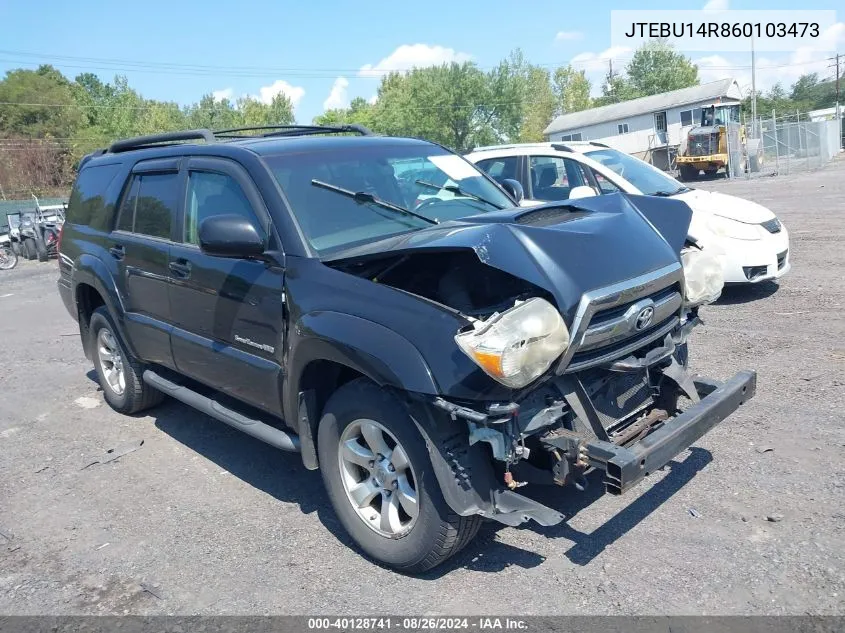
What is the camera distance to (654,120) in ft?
157

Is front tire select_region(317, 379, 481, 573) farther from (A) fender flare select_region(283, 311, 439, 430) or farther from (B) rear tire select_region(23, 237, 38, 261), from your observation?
(B) rear tire select_region(23, 237, 38, 261)

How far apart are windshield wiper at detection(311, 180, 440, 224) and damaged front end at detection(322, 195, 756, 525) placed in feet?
1.93

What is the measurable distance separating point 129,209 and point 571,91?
8449 cm

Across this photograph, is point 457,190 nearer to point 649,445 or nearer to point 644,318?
point 644,318

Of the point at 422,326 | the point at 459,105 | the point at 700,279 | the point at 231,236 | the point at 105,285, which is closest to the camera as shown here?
the point at 422,326

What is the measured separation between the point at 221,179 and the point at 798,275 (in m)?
7.52

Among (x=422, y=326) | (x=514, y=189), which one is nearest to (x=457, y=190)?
(x=514, y=189)

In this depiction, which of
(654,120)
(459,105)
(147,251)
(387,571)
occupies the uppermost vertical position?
(459,105)

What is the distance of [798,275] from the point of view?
29.3ft

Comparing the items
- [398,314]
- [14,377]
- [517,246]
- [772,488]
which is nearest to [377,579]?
[398,314]

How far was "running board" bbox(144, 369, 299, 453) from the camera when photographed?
392 cm

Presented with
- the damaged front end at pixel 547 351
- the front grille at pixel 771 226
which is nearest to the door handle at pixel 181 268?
the damaged front end at pixel 547 351

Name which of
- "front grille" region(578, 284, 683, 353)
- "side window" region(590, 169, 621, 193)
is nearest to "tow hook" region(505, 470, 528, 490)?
"front grille" region(578, 284, 683, 353)

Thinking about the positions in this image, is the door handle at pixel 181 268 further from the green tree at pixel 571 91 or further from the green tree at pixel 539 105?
the green tree at pixel 571 91
